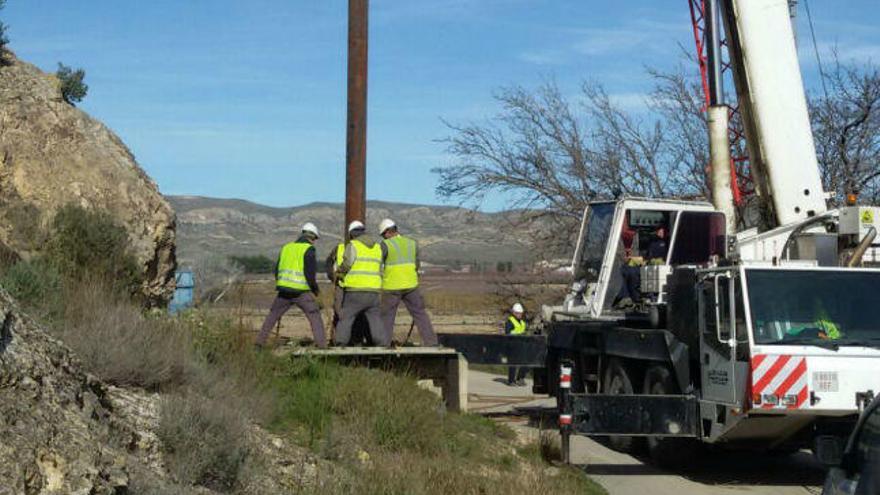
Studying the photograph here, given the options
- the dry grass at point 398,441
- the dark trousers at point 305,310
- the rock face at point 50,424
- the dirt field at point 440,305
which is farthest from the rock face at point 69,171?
the rock face at point 50,424

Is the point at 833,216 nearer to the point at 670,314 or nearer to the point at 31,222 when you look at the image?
the point at 670,314

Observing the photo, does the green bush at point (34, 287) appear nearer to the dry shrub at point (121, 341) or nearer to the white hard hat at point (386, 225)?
the dry shrub at point (121, 341)

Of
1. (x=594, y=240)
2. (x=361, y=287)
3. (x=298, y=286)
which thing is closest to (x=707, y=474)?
(x=594, y=240)

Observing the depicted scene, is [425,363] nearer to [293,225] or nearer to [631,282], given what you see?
[631,282]

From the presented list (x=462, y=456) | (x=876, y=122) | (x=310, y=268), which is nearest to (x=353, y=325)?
(x=310, y=268)

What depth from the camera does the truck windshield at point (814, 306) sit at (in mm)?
11734

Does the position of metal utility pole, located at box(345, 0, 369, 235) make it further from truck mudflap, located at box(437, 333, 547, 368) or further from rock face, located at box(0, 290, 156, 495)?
rock face, located at box(0, 290, 156, 495)

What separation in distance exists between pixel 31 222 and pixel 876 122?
18014 mm

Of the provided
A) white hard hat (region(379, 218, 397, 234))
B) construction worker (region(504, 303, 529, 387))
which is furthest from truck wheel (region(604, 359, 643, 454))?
construction worker (region(504, 303, 529, 387))

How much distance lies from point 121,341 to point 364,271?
522cm

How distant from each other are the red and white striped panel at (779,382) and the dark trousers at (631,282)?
13.0ft

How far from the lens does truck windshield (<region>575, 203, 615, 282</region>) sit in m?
15.9

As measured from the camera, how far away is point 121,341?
30.0 ft

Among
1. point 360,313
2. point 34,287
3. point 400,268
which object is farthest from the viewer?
point 400,268
